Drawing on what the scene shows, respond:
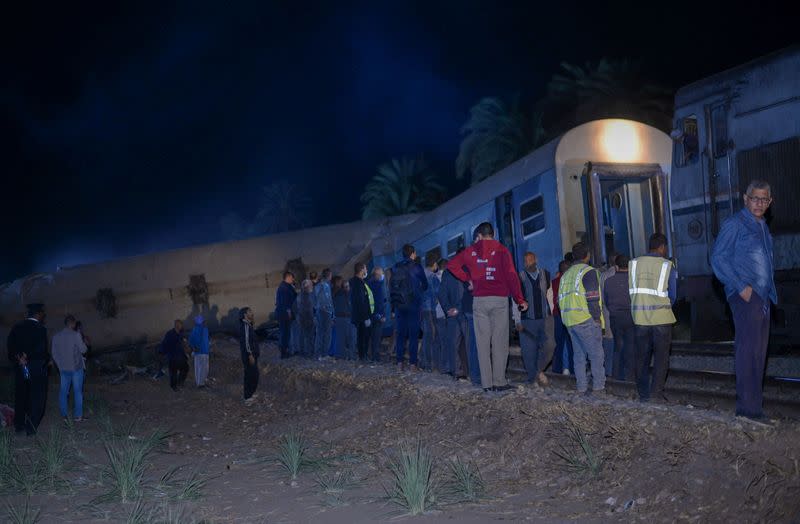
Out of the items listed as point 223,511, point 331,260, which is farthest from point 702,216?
point 331,260

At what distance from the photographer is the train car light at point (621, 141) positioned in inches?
517

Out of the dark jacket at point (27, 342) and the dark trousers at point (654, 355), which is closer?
the dark trousers at point (654, 355)

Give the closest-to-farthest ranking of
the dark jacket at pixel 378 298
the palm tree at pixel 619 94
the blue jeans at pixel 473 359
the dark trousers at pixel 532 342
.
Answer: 1. the blue jeans at pixel 473 359
2. the dark trousers at pixel 532 342
3. the dark jacket at pixel 378 298
4. the palm tree at pixel 619 94

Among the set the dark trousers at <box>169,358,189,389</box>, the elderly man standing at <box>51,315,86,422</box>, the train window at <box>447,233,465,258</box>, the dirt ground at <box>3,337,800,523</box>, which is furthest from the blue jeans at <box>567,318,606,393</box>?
the dark trousers at <box>169,358,189,389</box>

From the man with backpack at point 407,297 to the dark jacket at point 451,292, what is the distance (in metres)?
1.49

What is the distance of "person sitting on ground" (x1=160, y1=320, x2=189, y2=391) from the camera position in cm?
1823

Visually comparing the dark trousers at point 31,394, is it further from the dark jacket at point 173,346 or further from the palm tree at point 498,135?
the palm tree at point 498,135

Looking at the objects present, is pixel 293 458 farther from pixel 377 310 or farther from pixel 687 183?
pixel 687 183

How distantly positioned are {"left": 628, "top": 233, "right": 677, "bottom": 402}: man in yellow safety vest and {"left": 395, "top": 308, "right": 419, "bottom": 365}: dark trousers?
5.32m

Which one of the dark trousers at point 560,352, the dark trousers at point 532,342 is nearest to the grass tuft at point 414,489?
the dark trousers at point 532,342

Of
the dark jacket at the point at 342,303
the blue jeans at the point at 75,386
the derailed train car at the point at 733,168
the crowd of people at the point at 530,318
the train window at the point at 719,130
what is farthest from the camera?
the dark jacket at the point at 342,303

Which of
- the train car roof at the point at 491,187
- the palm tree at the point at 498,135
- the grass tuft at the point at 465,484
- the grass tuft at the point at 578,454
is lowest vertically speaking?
the grass tuft at the point at 465,484

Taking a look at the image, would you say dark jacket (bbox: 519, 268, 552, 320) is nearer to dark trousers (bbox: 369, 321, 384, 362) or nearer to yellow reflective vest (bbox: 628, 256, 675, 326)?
yellow reflective vest (bbox: 628, 256, 675, 326)

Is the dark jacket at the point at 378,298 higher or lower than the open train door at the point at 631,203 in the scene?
lower
